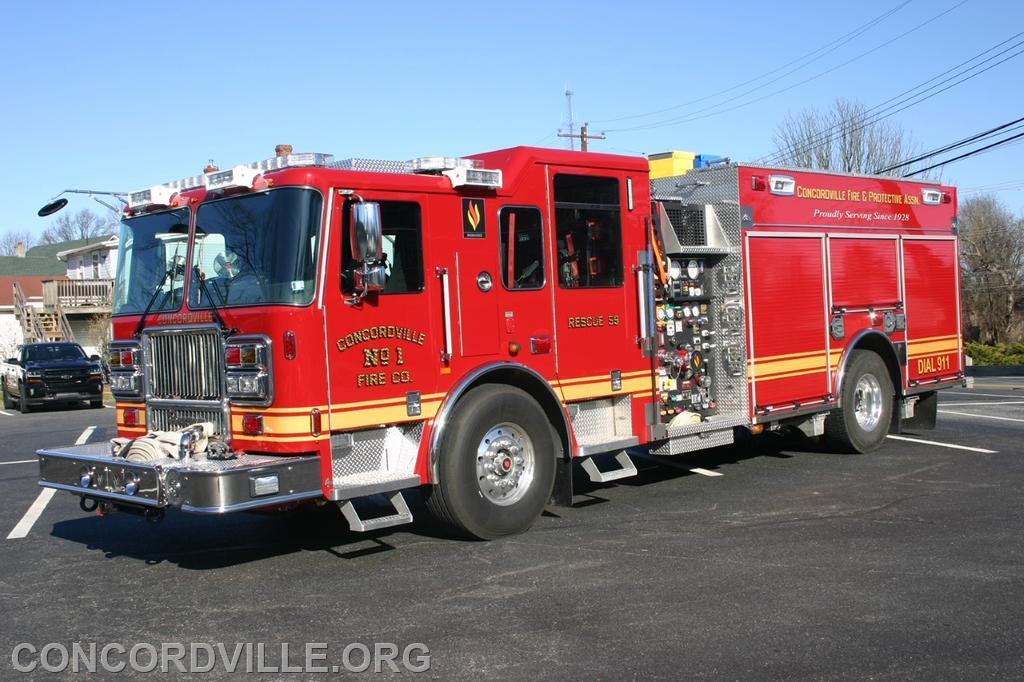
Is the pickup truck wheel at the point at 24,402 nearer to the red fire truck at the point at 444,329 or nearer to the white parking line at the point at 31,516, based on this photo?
the white parking line at the point at 31,516

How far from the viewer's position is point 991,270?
2020 inches

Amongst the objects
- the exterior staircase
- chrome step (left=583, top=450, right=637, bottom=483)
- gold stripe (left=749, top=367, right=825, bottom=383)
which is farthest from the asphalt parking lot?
the exterior staircase

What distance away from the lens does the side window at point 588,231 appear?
27.3 feet

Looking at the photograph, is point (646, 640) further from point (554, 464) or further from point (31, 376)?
point (31, 376)

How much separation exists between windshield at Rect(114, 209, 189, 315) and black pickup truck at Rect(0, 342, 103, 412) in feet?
53.6

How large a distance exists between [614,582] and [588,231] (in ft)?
10.4

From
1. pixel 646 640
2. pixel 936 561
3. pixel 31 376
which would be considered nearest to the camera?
pixel 646 640

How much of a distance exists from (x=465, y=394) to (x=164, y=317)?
223cm

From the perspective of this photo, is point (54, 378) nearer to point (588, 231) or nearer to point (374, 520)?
point (588, 231)

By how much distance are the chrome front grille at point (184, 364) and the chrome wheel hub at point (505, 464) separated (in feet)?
6.27

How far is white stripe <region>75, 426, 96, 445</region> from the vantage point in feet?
50.9

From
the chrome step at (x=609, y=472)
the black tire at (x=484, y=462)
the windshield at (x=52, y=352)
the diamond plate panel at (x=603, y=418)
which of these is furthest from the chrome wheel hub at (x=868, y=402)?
the windshield at (x=52, y=352)

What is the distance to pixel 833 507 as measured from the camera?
854 centimetres

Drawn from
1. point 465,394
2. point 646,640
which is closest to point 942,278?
point 465,394
